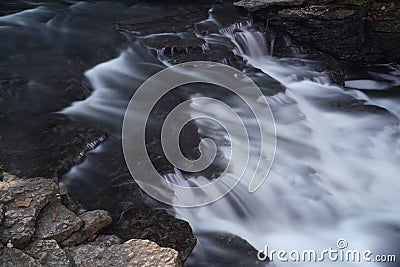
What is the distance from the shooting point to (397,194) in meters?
4.96

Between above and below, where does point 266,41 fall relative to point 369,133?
above

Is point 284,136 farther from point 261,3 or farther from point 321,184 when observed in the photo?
point 261,3

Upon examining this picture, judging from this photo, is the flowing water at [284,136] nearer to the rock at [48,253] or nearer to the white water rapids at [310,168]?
the white water rapids at [310,168]

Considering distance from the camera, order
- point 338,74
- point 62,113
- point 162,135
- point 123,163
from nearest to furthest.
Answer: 1. point 123,163
2. point 162,135
3. point 62,113
4. point 338,74

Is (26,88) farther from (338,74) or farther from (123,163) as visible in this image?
(338,74)

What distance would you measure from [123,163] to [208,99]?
1.83 meters

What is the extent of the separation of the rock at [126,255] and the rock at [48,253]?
0.09 meters

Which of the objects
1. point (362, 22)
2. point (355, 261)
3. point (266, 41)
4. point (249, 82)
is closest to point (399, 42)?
point (362, 22)

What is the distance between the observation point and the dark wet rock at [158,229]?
351 cm

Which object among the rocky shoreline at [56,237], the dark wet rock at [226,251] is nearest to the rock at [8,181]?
the rocky shoreline at [56,237]

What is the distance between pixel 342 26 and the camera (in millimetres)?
7625

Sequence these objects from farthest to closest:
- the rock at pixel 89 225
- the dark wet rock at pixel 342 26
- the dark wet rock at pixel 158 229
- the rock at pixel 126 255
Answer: the dark wet rock at pixel 342 26
the dark wet rock at pixel 158 229
the rock at pixel 89 225
the rock at pixel 126 255

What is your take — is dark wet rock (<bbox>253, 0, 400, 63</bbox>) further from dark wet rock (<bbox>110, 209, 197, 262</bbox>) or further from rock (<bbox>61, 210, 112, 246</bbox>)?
rock (<bbox>61, 210, 112, 246</bbox>)

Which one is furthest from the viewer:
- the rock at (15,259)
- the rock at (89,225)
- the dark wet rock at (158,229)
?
the dark wet rock at (158,229)
